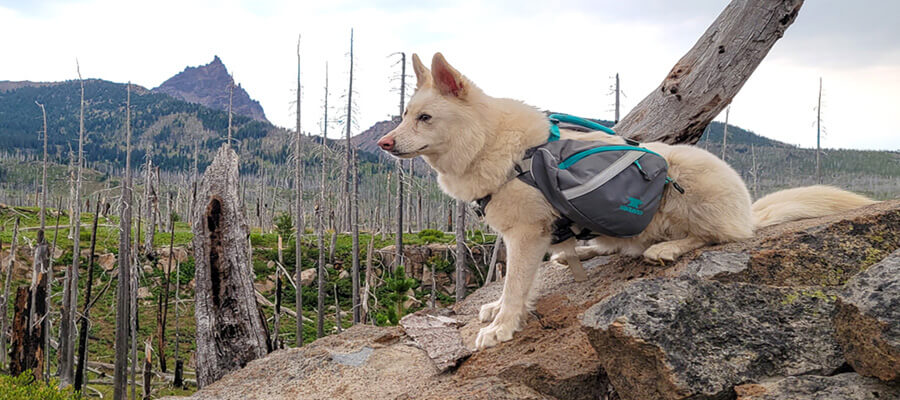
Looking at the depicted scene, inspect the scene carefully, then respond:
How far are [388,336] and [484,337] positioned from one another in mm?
1349

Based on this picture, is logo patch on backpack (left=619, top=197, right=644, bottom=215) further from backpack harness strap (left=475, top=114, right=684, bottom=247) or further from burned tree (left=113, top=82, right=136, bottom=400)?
burned tree (left=113, top=82, right=136, bottom=400)

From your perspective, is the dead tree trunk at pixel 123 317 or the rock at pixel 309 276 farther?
the rock at pixel 309 276

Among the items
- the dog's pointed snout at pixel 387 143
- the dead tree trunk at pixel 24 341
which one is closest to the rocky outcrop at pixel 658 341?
the dog's pointed snout at pixel 387 143

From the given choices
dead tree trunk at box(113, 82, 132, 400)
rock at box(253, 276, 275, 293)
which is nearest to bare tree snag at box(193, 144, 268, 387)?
dead tree trunk at box(113, 82, 132, 400)

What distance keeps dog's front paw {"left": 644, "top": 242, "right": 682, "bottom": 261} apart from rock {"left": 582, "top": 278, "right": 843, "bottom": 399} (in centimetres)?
112

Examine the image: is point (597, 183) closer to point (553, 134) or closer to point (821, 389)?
point (553, 134)

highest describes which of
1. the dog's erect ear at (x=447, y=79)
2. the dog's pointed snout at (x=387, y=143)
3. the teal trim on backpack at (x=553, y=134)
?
the dog's erect ear at (x=447, y=79)

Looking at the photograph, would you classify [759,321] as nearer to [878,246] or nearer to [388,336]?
[878,246]

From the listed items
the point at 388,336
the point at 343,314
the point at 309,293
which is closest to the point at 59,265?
the point at 309,293

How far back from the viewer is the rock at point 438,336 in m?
4.02

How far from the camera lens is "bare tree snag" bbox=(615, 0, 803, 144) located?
5.80 meters

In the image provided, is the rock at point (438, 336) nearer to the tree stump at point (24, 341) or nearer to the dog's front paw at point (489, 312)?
the dog's front paw at point (489, 312)

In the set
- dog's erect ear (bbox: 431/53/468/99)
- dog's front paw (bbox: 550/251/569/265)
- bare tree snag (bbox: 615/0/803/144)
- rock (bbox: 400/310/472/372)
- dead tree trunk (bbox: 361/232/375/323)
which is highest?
bare tree snag (bbox: 615/0/803/144)

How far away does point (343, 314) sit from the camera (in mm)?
28266
